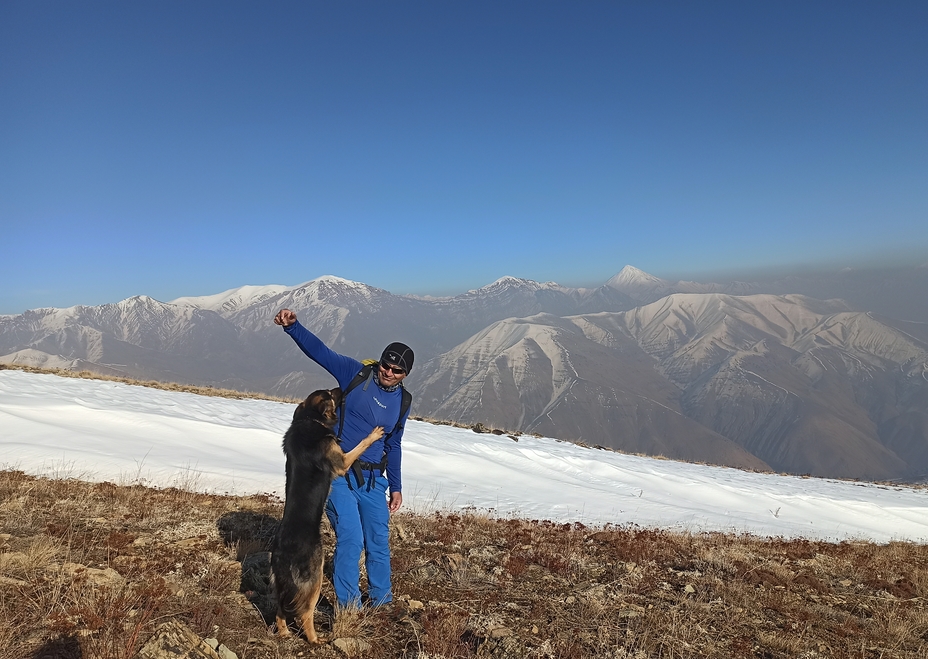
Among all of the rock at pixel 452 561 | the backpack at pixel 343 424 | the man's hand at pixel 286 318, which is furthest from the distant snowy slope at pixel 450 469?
the man's hand at pixel 286 318

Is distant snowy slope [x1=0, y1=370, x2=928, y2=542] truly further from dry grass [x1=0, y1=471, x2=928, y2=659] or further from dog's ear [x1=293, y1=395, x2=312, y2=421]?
dog's ear [x1=293, y1=395, x2=312, y2=421]

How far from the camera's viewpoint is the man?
4180mm

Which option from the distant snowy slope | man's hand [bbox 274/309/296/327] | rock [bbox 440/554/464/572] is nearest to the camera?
man's hand [bbox 274/309/296/327]

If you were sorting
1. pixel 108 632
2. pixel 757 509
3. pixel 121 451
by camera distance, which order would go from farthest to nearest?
Result: 1. pixel 757 509
2. pixel 121 451
3. pixel 108 632

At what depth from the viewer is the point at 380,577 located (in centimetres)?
453

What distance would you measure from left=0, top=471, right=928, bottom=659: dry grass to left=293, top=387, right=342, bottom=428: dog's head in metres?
1.64

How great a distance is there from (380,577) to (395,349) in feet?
7.26

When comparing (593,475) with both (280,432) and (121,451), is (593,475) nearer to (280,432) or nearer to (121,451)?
(280,432)

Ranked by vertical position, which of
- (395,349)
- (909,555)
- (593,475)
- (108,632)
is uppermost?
(395,349)

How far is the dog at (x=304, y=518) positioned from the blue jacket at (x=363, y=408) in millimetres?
247

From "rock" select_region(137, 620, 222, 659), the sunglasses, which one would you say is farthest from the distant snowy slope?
"rock" select_region(137, 620, 222, 659)

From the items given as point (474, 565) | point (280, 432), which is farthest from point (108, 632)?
point (280, 432)

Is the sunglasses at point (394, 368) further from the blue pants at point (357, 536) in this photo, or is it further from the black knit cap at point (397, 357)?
the blue pants at point (357, 536)

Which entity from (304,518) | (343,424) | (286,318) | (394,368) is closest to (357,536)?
(304,518)
